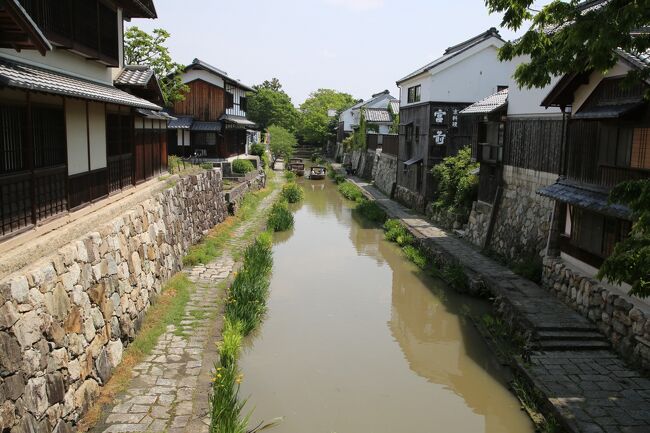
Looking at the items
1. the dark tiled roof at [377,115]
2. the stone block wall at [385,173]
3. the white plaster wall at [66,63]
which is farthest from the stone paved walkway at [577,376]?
the dark tiled roof at [377,115]

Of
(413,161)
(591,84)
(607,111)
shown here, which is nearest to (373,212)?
(413,161)

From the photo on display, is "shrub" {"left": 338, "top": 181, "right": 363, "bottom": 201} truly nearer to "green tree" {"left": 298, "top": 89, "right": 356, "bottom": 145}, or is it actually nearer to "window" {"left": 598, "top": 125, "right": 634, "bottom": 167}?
"window" {"left": 598, "top": 125, "right": 634, "bottom": 167}

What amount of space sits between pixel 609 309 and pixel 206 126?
1198 inches

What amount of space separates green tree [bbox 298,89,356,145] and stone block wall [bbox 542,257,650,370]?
72556mm

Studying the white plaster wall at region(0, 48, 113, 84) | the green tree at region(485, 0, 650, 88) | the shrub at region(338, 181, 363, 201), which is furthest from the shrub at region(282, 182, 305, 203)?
the green tree at region(485, 0, 650, 88)

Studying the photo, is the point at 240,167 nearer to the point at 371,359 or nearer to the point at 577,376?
the point at 371,359

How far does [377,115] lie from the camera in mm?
59969

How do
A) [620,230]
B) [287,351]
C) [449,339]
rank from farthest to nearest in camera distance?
[449,339] < [287,351] < [620,230]

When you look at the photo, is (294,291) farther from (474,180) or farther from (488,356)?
(474,180)

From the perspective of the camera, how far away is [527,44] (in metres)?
9.07

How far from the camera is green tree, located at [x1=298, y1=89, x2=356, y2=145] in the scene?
8706 cm

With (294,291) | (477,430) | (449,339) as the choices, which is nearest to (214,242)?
(294,291)

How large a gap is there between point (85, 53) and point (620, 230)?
13603mm

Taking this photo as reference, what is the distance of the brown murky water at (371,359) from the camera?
1053 cm
